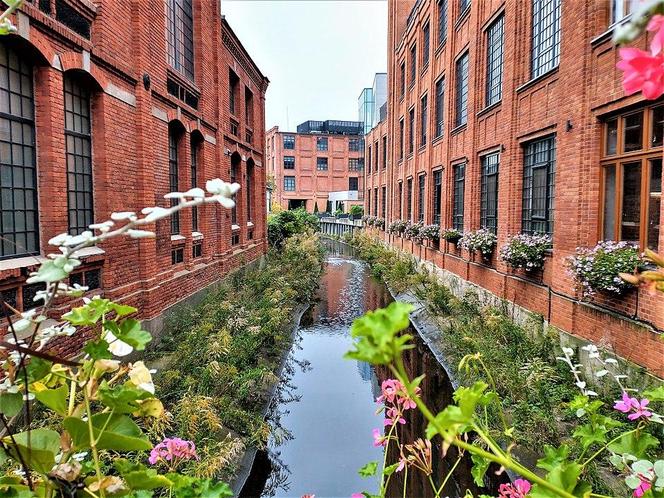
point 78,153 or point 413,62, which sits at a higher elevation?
point 413,62

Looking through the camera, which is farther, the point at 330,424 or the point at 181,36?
the point at 181,36

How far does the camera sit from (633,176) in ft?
23.0

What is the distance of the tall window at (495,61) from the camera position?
474 inches

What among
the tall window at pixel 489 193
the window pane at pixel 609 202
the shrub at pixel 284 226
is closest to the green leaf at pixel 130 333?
the window pane at pixel 609 202

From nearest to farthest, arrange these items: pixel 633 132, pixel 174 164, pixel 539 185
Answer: pixel 633 132, pixel 539 185, pixel 174 164

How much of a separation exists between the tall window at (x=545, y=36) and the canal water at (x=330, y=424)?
22.3 ft

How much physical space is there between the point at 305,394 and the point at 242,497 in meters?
3.59

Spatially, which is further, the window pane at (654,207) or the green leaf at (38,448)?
the window pane at (654,207)

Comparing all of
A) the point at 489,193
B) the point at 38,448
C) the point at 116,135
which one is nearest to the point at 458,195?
the point at 489,193

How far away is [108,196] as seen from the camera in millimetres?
7805

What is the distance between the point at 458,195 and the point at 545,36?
6.31 metres

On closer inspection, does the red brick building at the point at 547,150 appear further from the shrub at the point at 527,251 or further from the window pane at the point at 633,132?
the shrub at the point at 527,251

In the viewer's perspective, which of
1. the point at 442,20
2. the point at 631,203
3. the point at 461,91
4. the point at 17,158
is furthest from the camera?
the point at 442,20

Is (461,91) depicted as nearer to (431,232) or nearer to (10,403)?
(431,232)
